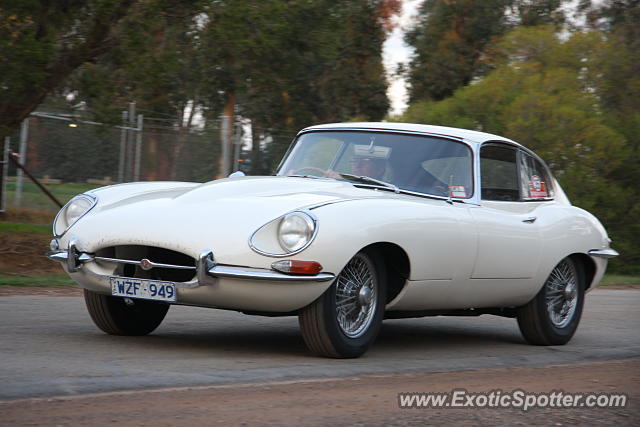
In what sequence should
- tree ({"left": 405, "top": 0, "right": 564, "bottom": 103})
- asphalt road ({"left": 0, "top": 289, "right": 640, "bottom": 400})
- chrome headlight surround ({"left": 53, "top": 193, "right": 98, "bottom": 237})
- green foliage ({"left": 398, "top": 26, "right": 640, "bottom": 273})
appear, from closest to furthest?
asphalt road ({"left": 0, "top": 289, "right": 640, "bottom": 400}) < chrome headlight surround ({"left": 53, "top": 193, "right": 98, "bottom": 237}) < green foliage ({"left": 398, "top": 26, "right": 640, "bottom": 273}) < tree ({"left": 405, "top": 0, "right": 564, "bottom": 103})

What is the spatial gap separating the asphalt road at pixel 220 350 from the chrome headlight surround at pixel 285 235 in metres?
0.66

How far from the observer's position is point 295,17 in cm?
1700

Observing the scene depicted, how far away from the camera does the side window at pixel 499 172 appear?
7.24 metres

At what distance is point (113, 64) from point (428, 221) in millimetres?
9850

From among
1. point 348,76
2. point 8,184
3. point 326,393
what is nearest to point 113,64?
point 8,184

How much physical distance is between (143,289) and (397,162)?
211 cm

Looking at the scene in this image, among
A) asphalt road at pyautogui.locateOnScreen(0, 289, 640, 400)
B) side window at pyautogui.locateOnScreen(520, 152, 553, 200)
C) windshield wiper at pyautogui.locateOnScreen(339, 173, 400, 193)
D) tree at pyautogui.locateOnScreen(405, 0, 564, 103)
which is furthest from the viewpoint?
tree at pyautogui.locateOnScreen(405, 0, 564, 103)

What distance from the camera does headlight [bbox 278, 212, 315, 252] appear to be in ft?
18.2

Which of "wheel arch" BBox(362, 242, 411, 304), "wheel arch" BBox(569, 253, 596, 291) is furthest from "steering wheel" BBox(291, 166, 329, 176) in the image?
"wheel arch" BBox(569, 253, 596, 291)

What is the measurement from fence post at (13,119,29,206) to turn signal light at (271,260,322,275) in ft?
37.4

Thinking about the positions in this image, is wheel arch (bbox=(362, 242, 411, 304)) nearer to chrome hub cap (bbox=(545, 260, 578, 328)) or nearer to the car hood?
the car hood

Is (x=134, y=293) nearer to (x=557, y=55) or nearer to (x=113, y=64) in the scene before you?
(x=113, y=64)

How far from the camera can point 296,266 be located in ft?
18.0

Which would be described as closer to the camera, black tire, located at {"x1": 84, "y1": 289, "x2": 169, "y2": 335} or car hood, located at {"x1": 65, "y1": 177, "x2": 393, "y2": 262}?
car hood, located at {"x1": 65, "y1": 177, "x2": 393, "y2": 262}
